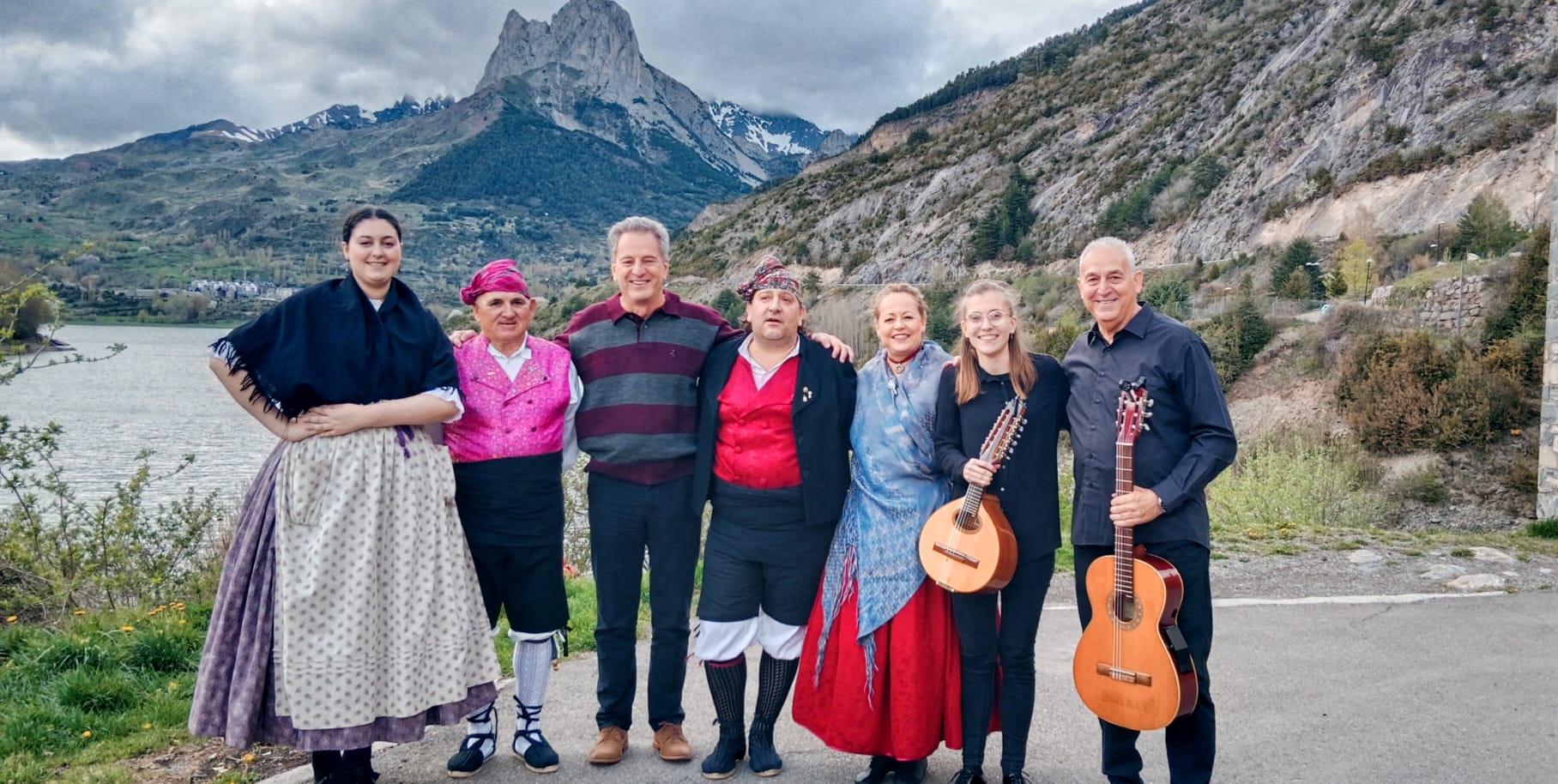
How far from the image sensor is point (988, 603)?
355 cm

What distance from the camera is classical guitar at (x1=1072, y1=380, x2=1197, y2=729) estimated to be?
3152mm

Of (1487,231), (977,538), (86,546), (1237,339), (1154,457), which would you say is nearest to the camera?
(1154,457)

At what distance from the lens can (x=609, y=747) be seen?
12.8 ft

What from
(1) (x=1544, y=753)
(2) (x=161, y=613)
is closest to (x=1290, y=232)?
(1) (x=1544, y=753)

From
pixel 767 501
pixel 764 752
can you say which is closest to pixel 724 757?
pixel 764 752

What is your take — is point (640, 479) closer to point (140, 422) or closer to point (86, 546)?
point (86, 546)

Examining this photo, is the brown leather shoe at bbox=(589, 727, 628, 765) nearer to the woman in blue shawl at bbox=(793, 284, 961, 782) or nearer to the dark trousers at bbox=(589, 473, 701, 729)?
the dark trousers at bbox=(589, 473, 701, 729)

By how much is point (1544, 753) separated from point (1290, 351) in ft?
65.1

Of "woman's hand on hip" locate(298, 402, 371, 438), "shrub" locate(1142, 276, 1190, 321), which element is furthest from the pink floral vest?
"shrub" locate(1142, 276, 1190, 321)

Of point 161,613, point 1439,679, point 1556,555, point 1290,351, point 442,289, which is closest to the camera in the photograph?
point 1439,679

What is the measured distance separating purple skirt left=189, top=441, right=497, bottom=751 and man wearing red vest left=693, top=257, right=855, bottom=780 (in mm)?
1399

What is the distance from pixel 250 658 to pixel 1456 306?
23247 millimetres

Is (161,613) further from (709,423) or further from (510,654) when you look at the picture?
(709,423)

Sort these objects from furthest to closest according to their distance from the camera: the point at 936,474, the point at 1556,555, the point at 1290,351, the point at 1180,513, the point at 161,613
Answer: the point at 1290,351 < the point at 1556,555 < the point at 161,613 < the point at 936,474 < the point at 1180,513
